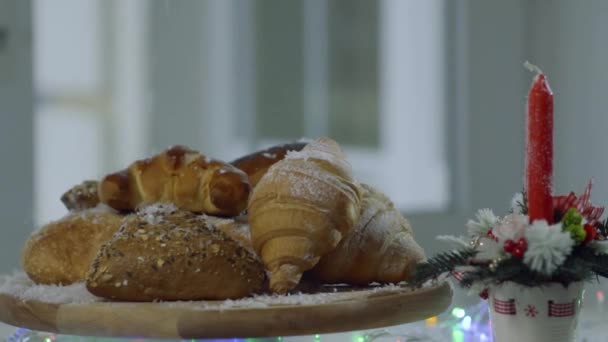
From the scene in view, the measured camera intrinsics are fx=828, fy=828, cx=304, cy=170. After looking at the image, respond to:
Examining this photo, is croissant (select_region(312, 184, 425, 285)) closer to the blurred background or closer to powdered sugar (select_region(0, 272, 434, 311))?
powdered sugar (select_region(0, 272, 434, 311))

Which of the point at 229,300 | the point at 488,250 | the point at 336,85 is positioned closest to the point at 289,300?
the point at 229,300

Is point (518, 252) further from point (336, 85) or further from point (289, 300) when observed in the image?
point (336, 85)

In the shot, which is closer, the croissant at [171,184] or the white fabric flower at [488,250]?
the white fabric flower at [488,250]

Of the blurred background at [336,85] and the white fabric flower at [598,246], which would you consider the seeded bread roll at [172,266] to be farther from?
the blurred background at [336,85]

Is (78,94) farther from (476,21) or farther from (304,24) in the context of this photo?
(476,21)

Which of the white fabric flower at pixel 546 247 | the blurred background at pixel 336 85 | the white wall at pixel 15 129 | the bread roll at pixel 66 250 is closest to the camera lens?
the white fabric flower at pixel 546 247

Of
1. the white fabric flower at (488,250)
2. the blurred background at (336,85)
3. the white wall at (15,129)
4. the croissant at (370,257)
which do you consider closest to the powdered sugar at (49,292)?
the croissant at (370,257)
